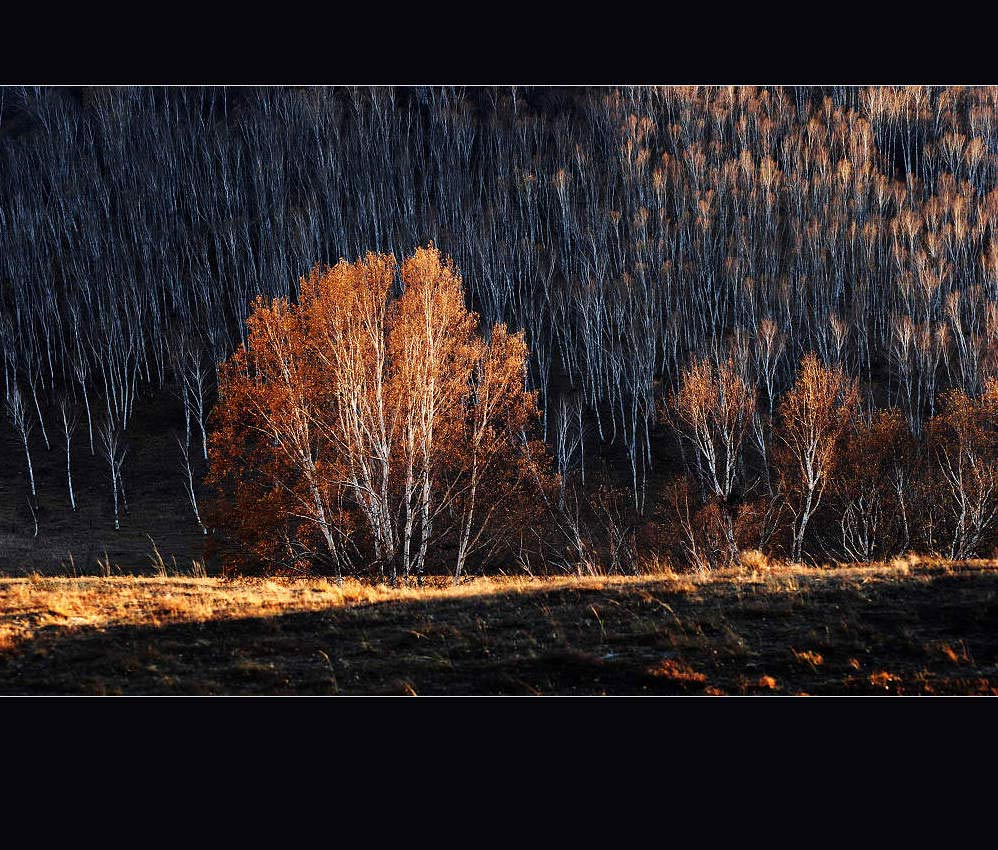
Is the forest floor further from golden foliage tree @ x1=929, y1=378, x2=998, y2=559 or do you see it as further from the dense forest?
the dense forest

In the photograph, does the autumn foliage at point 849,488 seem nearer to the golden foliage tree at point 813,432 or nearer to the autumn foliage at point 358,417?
the golden foliage tree at point 813,432

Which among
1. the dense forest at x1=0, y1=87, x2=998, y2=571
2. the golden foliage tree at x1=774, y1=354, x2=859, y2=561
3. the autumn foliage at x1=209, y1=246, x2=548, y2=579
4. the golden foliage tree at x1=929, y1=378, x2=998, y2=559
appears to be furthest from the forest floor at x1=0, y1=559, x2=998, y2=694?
the dense forest at x1=0, y1=87, x2=998, y2=571

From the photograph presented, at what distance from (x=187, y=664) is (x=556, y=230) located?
189 ft

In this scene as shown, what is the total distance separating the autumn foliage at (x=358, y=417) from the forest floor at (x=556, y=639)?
16.7ft

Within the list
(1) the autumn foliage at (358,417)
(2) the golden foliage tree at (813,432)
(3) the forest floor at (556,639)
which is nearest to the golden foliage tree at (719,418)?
(2) the golden foliage tree at (813,432)

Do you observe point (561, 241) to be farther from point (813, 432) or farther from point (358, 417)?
point (358, 417)

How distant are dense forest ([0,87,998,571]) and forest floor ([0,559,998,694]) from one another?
25215 mm

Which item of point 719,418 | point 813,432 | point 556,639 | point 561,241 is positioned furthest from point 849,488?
point 561,241

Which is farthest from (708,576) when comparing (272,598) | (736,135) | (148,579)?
(736,135)

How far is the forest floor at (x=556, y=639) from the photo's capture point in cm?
791

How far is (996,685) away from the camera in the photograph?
7.37m

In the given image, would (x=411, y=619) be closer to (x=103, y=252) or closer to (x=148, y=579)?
(x=148, y=579)

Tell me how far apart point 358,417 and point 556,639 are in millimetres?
8887

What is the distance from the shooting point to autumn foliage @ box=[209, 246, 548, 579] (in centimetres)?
1645
